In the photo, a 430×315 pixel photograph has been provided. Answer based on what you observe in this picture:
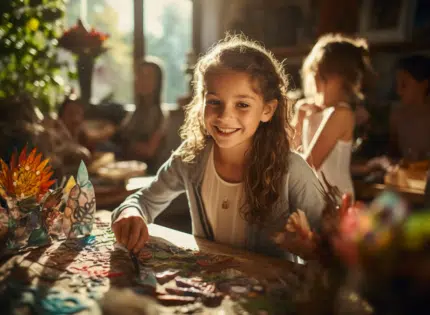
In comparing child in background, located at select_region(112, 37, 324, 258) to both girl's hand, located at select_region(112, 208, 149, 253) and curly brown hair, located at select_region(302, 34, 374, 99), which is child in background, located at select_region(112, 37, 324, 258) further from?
curly brown hair, located at select_region(302, 34, 374, 99)

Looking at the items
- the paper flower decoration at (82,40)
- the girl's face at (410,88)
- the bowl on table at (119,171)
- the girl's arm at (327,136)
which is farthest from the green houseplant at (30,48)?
the girl's face at (410,88)

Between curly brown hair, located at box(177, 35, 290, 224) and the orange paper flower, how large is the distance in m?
0.44

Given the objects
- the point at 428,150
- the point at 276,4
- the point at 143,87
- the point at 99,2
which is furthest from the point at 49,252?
the point at 99,2

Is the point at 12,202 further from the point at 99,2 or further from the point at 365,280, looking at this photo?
the point at 99,2

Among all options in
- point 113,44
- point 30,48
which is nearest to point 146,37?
point 113,44

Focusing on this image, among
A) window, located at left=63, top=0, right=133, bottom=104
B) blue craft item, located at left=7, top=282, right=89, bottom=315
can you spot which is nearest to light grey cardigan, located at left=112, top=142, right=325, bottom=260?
blue craft item, located at left=7, top=282, right=89, bottom=315

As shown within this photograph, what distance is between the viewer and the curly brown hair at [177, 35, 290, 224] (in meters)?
1.20

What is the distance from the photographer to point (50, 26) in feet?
7.78

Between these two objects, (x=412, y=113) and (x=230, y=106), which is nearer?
(x=230, y=106)

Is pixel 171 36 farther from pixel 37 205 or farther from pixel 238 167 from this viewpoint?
pixel 37 205

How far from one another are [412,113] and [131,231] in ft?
8.10

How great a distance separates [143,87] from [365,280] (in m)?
3.28

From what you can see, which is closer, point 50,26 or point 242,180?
point 242,180

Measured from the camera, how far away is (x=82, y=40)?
2.74 meters
